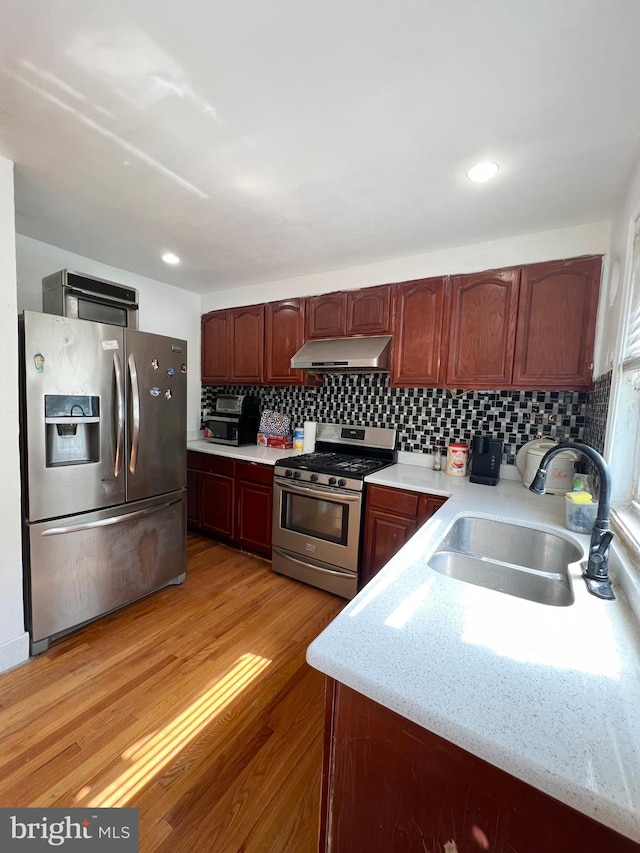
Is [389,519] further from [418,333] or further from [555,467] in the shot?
[418,333]

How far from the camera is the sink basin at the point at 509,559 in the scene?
1.26 metres

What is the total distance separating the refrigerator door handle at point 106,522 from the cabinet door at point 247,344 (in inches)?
55.2

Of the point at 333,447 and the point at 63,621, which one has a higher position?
the point at 333,447

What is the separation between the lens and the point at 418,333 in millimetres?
2496

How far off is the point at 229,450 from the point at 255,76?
251 centimetres

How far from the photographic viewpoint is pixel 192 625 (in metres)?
2.10

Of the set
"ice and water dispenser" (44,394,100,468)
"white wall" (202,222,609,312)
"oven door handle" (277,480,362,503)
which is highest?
"white wall" (202,222,609,312)

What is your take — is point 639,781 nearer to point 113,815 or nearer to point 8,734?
point 113,815

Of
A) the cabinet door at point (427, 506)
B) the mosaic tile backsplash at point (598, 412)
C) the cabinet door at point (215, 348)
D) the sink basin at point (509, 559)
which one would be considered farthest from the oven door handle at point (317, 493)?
the cabinet door at point (215, 348)

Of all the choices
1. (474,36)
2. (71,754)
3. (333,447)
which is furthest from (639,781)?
(333,447)

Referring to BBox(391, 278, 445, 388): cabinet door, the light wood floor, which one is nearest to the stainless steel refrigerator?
the light wood floor

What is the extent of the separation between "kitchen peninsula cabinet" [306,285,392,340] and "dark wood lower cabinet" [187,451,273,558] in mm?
1224

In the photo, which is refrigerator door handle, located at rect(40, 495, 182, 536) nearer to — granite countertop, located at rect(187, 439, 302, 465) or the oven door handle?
granite countertop, located at rect(187, 439, 302, 465)

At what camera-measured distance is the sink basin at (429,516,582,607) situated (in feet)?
4.13
